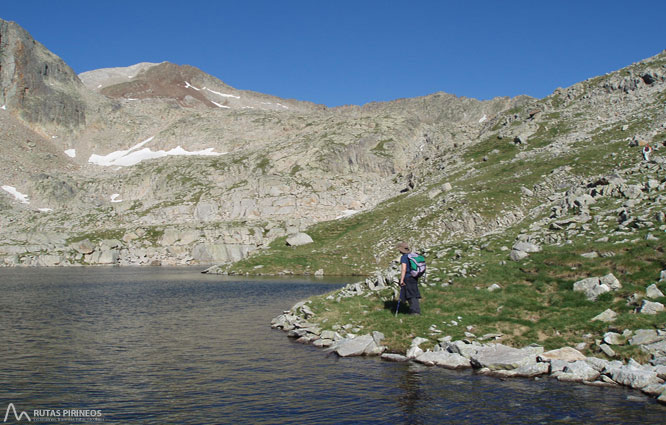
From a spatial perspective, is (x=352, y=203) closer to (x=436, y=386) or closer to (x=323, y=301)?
(x=323, y=301)

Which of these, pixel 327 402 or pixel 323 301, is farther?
pixel 323 301

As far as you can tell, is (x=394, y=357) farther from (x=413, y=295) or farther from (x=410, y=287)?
(x=410, y=287)

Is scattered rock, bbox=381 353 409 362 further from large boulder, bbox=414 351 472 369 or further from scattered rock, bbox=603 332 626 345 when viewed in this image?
scattered rock, bbox=603 332 626 345

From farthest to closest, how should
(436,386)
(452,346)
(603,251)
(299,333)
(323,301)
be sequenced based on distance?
(323,301) < (299,333) < (603,251) < (452,346) < (436,386)

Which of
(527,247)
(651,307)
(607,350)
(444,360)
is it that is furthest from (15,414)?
(527,247)

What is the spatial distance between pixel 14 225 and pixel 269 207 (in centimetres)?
9665

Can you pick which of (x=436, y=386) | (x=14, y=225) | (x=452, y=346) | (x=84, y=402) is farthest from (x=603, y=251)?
(x=14, y=225)

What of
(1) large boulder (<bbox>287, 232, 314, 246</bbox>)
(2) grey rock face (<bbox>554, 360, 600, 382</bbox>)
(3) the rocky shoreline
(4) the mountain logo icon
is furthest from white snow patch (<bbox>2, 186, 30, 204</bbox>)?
(2) grey rock face (<bbox>554, 360, 600, 382</bbox>)

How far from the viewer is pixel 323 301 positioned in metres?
32.4

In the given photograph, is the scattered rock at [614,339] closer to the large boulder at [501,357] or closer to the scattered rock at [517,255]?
the large boulder at [501,357]

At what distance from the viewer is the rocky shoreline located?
55.6 ft

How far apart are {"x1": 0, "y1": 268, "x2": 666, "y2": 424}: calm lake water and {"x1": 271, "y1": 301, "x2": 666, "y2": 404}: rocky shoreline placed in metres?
0.65

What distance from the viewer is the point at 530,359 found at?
19.5 metres

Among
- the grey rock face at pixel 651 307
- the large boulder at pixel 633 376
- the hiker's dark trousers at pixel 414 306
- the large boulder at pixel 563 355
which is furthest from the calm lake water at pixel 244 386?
the grey rock face at pixel 651 307
